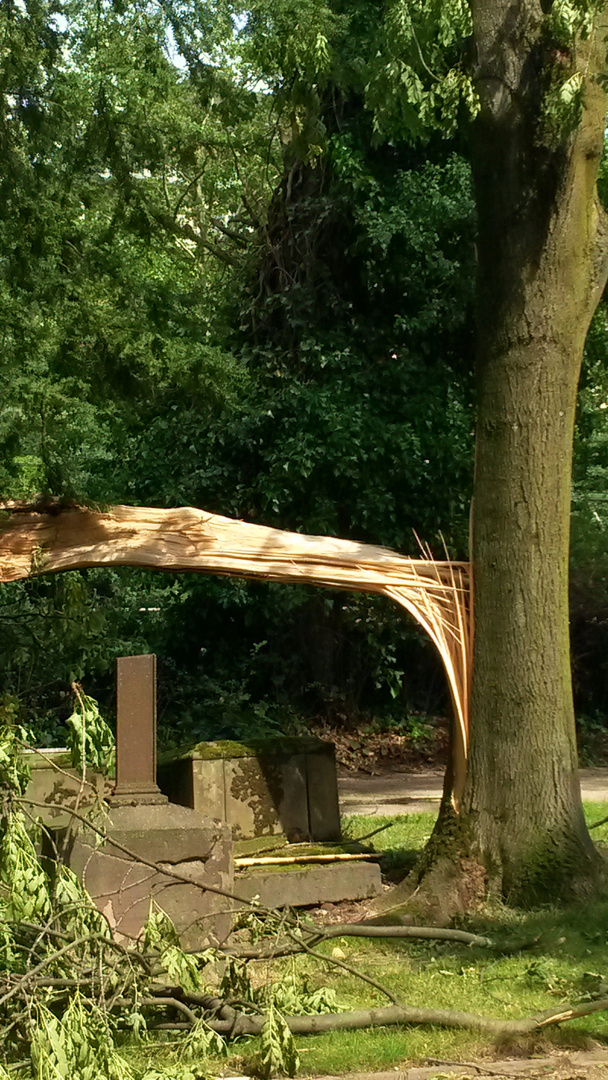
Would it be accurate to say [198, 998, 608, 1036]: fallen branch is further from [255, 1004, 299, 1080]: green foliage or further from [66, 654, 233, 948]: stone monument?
[66, 654, 233, 948]: stone monument

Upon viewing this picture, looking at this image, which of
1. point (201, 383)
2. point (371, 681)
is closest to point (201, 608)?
point (371, 681)

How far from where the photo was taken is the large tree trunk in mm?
6992

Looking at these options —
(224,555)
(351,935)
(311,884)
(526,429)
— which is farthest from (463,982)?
(526,429)

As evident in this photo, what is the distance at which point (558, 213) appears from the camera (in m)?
7.28

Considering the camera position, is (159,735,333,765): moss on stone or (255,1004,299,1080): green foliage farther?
(159,735,333,765): moss on stone

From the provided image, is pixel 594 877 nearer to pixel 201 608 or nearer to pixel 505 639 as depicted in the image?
pixel 505 639

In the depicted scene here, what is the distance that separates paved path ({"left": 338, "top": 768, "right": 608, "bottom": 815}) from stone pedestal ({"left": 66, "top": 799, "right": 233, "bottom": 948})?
5.32 m

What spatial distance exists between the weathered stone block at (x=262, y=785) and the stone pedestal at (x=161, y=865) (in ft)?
6.23

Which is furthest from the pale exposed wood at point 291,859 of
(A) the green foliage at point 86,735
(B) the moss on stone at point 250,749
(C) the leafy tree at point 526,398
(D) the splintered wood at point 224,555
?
(A) the green foliage at point 86,735

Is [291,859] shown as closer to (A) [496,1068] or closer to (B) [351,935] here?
(B) [351,935]

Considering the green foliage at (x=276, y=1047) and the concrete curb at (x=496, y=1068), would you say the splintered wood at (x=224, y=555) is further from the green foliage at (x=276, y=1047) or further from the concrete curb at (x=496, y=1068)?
the green foliage at (x=276, y=1047)

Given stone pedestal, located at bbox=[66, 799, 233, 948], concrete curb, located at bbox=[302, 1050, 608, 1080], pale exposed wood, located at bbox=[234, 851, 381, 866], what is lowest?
concrete curb, located at bbox=[302, 1050, 608, 1080]

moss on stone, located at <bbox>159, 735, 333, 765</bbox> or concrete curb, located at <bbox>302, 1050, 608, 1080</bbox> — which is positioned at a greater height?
moss on stone, located at <bbox>159, 735, 333, 765</bbox>

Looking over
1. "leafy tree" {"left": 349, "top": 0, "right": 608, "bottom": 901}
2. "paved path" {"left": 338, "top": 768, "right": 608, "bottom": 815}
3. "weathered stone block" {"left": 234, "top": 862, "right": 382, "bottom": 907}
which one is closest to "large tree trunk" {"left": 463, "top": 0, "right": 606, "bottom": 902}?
"leafy tree" {"left": 349, "top": 0, "right": 608, "bottom": 901}
